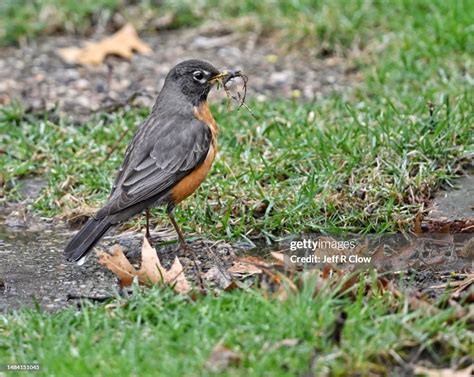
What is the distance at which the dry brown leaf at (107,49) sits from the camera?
34.3ft

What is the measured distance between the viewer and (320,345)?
4715 mm

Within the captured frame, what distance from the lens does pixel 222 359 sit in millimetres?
4660

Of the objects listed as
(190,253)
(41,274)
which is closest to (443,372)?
(190,253)

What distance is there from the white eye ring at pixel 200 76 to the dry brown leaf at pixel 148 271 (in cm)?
176

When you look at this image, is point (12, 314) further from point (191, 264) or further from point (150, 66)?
point (150, 66)

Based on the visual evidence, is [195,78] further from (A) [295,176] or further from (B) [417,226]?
(B) [417,226]

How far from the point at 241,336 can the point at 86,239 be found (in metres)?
1.80

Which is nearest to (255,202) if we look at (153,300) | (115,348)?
(153,300)

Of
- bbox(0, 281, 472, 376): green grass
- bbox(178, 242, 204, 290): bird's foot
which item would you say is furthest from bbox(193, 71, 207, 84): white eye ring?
bbox(0, 281, 472, 376): green grass

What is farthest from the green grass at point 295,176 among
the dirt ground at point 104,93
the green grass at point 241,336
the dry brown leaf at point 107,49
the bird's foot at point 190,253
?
the dry brown leaf at point 107,49

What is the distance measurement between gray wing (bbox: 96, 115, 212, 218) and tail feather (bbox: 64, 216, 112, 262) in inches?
2.8

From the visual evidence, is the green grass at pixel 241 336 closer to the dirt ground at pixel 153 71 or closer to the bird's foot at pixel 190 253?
the bird's foot at pixel 190 253

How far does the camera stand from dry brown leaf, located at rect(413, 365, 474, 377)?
15.0 feet

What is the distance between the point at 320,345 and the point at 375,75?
193 inches
